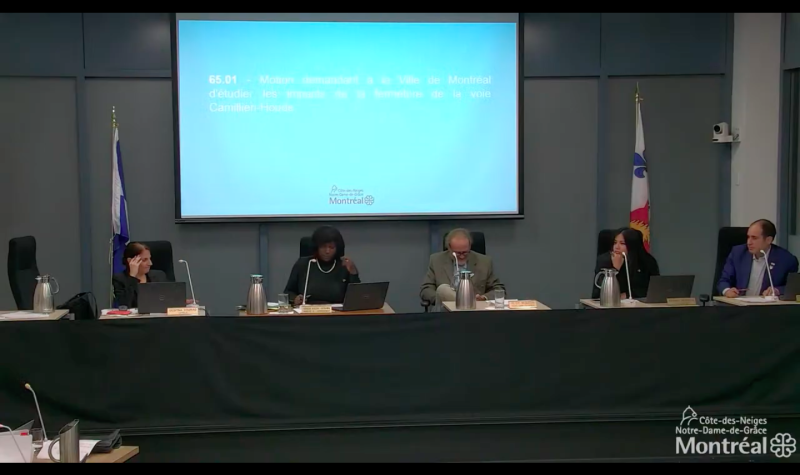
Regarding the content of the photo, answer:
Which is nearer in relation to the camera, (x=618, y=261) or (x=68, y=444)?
(x=68, y=444)

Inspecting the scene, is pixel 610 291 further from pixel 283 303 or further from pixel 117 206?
pixel 117 206

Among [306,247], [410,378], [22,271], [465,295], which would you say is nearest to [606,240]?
[465,295]

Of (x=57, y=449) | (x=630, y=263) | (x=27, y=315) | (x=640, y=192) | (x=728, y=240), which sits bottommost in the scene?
(x=57, y=449)

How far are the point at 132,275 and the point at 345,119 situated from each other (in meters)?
2.17

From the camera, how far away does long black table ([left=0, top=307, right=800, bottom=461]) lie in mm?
3666

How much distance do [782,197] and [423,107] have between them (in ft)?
9.74

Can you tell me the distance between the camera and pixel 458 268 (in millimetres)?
5422

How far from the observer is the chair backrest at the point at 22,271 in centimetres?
509

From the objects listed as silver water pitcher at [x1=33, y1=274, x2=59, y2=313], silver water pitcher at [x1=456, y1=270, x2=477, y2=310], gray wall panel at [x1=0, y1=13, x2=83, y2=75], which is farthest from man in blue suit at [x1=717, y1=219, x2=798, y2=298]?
gray wall panel at [x1=0, y1=13, x2=83, y2=75]

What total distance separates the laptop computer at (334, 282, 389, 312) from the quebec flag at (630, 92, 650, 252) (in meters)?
2.79

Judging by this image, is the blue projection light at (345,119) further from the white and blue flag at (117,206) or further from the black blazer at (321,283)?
the black blazer at (321,283)

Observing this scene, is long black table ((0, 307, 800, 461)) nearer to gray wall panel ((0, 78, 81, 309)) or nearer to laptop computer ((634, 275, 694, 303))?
laptop computer ((634, 275, 694, 303))

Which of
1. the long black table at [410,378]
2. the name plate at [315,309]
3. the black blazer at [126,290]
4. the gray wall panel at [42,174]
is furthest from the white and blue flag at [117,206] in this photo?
the long black table at [410,378]

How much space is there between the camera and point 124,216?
6.36 m
